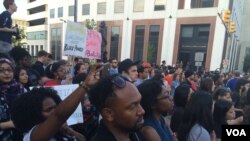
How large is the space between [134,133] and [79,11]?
39.2 metres

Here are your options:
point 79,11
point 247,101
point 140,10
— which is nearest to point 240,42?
point 140,10

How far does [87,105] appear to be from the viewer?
10.9ft

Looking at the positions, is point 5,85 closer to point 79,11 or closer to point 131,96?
point 131,96

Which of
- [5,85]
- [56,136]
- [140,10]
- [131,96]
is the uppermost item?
[140,10]

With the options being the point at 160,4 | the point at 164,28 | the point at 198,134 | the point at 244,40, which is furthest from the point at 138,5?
the point at 198,134

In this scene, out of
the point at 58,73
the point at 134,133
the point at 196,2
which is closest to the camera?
the point at 134,133

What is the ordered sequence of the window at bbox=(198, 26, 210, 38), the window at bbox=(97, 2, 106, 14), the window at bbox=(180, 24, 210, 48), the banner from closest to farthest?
1. the banner
2. the window at bbox=(198, 26, 210, 38)
3. the window at bbox=(180, 24, 210, 48)
4. the window at bbox=(97, 2, 106, 14)

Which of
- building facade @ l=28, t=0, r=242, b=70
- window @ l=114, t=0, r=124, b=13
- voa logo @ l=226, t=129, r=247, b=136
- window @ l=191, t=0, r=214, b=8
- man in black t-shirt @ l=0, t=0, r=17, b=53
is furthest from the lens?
window @ l=114, t=0, r=124, b=13

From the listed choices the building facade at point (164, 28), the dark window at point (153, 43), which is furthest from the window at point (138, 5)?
the dark window at point (153, 43)

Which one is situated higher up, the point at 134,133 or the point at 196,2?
the point at 196,2

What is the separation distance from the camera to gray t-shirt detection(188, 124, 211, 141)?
2.69 metres

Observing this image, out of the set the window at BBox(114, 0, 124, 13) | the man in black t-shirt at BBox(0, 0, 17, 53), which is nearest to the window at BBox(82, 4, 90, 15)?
the window at BBox(114, 0, 124, 13)

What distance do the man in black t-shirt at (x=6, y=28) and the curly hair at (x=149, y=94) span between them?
137 inches

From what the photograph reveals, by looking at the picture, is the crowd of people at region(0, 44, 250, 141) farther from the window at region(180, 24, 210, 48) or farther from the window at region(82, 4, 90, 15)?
the window at region(82, 4, 90, 15)
